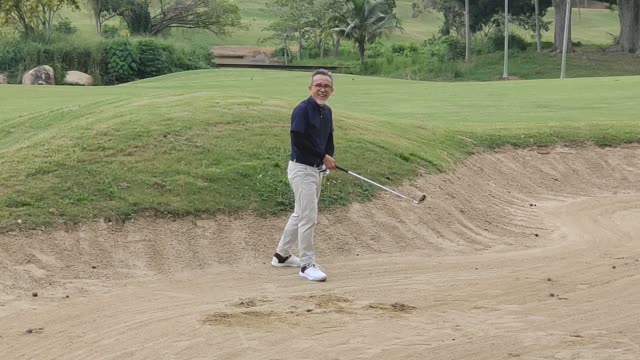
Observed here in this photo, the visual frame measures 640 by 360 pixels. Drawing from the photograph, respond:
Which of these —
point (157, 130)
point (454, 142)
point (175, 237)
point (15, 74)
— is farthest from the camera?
point (15, 74)

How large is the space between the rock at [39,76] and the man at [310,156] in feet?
140

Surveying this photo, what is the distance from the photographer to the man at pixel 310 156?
364 inches

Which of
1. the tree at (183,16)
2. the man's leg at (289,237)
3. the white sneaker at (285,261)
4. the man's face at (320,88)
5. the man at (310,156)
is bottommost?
the white sneaker at (285,261)

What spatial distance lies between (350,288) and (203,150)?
13.6 feet

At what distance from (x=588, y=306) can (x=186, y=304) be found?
3.82 meters

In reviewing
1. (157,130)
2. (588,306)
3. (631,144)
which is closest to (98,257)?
(157,130)

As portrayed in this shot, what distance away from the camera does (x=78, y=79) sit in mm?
51875

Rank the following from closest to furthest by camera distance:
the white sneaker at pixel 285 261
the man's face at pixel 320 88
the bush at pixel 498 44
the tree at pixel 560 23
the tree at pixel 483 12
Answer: the man's face at pixel 320 88 < the white sneaker at pixel 285 261 < the tree at pixel 560 23 < the tree at pixel 483 12 < the bush at pixel 498 44

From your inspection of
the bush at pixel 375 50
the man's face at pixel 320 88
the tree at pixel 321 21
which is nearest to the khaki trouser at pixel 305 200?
the man's face at pixel 320 88

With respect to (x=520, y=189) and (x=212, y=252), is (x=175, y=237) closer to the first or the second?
(x=212, y=252)

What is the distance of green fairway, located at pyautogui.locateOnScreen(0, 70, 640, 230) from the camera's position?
1085 cm

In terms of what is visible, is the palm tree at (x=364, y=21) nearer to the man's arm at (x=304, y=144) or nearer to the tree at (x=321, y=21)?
the tree at (x=321, y=21)

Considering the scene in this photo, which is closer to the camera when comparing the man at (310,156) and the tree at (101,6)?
the man at (310,156)

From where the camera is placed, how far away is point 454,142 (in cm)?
1703
